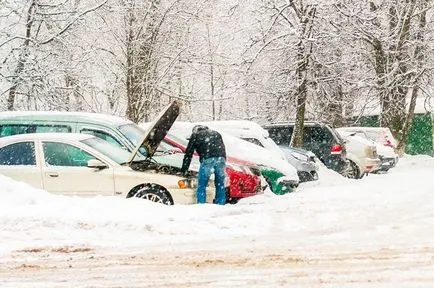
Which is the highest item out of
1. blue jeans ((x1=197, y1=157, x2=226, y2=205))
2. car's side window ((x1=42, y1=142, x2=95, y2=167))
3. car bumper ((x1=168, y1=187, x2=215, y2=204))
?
car's side window ((x1=42, y1=142, x2=95, y2=167))

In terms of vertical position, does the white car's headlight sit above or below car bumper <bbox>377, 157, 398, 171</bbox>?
above

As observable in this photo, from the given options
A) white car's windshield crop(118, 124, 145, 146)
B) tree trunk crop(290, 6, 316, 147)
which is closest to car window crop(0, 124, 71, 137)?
white car's windshield crop(118, 124, 145, 146)

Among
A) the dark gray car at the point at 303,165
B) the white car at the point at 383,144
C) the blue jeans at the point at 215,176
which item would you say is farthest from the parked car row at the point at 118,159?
the white car at the point at 383,144

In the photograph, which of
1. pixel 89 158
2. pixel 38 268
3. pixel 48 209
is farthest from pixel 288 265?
pixel 89 158

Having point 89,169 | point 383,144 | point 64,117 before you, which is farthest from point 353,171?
point 89,169

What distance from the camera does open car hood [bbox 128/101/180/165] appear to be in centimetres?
1062

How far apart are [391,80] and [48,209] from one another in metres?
20.0

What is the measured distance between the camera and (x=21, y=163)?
10797mm

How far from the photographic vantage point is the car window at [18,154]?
10789mm

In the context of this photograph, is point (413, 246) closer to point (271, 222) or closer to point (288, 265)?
point (288, 265)

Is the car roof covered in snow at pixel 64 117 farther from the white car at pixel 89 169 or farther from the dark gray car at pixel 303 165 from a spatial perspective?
the dark gray car at pixel 303 165

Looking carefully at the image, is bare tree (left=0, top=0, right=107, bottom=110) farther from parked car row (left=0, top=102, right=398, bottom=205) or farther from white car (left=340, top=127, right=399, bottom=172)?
white car (left=340, top=127, right=399, bottom=172)

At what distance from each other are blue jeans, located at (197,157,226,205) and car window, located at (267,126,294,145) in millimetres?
9860

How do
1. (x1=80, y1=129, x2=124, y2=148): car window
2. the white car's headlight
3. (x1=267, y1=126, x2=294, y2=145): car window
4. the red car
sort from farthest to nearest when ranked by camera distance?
(x1=267, y1=126, x2=294, y2=145): car window, the white car's headlight, (x1=80, y1=129, x2=124, y2=148): car window, the red car
